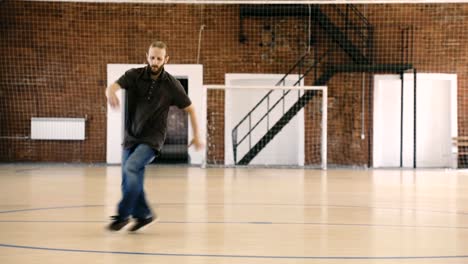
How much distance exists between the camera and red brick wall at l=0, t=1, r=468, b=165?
2017 centimetres

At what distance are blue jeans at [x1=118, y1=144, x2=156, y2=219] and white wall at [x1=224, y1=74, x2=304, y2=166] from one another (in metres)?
14.0

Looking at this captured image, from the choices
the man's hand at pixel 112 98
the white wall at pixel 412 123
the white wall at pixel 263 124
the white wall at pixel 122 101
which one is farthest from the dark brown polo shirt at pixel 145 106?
the white wall at pixel 412 123

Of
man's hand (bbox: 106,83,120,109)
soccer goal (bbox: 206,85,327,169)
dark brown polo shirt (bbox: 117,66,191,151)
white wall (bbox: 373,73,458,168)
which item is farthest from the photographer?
white wall (bbox: 373,73,458,168)

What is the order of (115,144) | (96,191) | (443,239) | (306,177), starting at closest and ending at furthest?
(443,239) → (96,191) → (306,177) → (115,144)

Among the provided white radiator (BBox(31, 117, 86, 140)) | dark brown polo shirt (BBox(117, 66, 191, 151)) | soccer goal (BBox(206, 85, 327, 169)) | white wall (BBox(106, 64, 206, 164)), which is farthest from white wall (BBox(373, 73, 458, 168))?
dark brown polo shirt (BBox(117, 66, 191, 151))

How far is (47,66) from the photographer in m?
20.2

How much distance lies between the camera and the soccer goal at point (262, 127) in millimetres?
20312

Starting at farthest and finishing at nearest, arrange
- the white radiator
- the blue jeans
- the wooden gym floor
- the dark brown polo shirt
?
the white radiator < the dark brown polo shirt < the blue jeans < the wooden gym floor

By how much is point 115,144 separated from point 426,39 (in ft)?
28.0

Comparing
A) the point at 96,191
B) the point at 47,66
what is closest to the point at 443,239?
the point at 96,191

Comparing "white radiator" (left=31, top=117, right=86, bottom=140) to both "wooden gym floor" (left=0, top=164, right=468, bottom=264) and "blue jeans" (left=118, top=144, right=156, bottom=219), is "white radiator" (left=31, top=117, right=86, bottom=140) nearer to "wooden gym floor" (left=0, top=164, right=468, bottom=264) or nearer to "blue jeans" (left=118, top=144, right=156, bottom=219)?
"wooden gym floor" (left=0, top=164, right=468, bottom=264)

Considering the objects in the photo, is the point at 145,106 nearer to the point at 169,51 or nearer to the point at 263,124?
the point at 169,51

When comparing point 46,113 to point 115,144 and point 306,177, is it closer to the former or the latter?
point 115,144

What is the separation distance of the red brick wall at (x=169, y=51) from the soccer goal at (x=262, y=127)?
0.25ft
